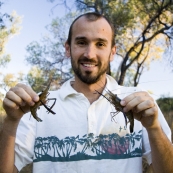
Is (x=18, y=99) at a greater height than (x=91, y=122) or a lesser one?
greater

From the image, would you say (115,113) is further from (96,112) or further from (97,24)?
(97,24)

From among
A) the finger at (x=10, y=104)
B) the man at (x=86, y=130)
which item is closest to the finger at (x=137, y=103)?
the man at (x=86, y=130)

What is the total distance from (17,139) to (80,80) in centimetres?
104

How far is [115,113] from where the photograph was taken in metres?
2.93

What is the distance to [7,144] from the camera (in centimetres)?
261

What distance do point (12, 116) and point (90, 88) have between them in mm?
1107

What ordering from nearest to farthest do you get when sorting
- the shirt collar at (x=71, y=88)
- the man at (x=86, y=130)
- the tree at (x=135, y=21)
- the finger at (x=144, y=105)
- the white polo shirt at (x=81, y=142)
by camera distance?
the finger at (x=144, y=105) < the man at (x=86, y=130) < the white polo shirt at (x=81, y=142) < the shirt collar at (x=71, y=88) < the tree at (x=135, y=21)

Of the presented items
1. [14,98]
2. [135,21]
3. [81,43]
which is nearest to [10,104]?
[14,98]

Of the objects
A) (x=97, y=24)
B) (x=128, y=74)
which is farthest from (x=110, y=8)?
(x=97, y=24)

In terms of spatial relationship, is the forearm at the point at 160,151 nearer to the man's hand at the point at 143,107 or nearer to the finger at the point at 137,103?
the man's hand at the point at 143,107

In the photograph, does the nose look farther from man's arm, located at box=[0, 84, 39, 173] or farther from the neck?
man's arm, located at box=[0, 84, 39, 173]

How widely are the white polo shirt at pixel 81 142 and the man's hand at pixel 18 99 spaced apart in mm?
494

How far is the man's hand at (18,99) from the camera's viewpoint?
2.42 metres

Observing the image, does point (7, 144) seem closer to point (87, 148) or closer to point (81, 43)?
point (87, 148)
